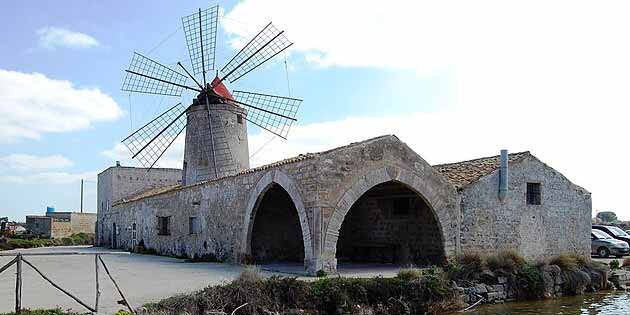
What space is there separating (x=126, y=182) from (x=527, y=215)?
77.6ft

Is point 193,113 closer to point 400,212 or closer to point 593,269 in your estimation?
point 400,212

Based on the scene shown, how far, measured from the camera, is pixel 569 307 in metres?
12.1

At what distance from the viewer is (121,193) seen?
110 ft

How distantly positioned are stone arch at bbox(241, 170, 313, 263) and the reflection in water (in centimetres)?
371

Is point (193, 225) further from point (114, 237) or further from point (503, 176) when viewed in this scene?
point (114, 237)

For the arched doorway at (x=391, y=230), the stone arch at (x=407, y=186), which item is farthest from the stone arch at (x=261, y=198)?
the arched doorway at (x=391, y=230)

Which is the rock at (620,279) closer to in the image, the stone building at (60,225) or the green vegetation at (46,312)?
the green vegetation at (46,312)

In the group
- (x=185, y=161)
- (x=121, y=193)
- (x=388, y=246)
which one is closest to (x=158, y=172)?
(x=121, y=193)

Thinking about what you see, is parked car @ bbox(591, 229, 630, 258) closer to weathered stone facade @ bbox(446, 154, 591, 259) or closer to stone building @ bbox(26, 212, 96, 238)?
weathered stone facade @ bbox(446, 154, 591, 259)

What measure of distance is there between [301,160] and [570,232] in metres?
8.40

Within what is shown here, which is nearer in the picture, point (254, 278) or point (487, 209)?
point (254, 278)

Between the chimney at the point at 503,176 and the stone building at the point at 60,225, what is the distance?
3389cm

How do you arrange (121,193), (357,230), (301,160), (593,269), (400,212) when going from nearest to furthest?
1. (301,160)
2. (593,269)
3. (400,212)
4. (357,230)
5. (121,193)

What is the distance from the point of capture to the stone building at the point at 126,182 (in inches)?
Result: 1314
